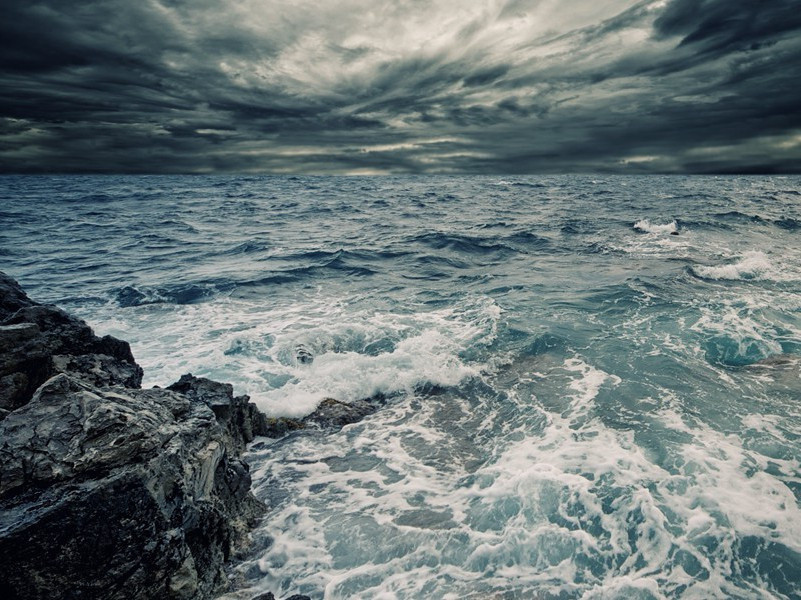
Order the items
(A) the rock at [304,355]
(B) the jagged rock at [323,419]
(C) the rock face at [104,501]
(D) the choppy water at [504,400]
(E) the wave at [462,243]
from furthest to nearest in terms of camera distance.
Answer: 1. (E) the wave at [462,243]
2. (A) the rock at [304,355]
3. (B) the jagged rock at [323,419]
4. (D) the choppy water at [504,400]
5. (C) the rock face at [104,501]

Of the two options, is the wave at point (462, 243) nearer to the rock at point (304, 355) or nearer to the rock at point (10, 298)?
the rock at point (304, 355)

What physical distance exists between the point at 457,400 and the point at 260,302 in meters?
10.9

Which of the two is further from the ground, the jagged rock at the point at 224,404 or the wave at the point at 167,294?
the jagged rock at the point at 224,404

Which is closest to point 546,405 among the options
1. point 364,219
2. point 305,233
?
point 305,233

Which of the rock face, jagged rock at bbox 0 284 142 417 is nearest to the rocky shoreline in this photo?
the rock face

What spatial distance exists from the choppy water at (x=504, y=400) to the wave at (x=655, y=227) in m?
6.15

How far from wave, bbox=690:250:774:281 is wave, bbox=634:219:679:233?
1093 cm

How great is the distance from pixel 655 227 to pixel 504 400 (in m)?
30.0

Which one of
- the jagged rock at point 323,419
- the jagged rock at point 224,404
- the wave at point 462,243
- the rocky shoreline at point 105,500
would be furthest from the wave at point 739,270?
the rocky shoreline at point 105,500

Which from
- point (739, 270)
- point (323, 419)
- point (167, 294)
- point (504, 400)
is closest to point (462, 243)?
point (739, 270)

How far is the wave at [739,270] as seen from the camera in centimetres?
1920

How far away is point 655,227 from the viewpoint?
33.4 meters

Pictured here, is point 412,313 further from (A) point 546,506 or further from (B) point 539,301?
(A) point 546,506

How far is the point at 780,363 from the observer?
435 inches
